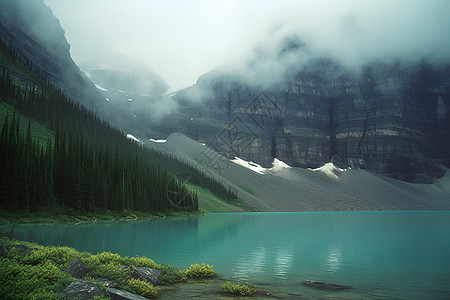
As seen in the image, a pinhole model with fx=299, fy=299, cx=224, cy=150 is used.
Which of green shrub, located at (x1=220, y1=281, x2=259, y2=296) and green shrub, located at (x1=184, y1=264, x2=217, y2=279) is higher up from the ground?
green shrub, located at (x1=220, y1=281, x2=259, y2=296)

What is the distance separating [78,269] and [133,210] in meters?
68.1

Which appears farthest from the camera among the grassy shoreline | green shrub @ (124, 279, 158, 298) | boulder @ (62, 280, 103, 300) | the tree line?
the tree line

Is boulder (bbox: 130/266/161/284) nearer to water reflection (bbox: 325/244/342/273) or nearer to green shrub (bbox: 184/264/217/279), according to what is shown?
green shrub (bbox: 184/264/217/279)

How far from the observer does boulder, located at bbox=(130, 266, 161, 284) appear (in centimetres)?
1412

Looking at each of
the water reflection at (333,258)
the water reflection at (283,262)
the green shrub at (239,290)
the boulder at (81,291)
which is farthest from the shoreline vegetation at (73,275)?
the water reflection at (333,258)

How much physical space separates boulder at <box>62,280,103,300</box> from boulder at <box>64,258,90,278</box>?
2.61 meters

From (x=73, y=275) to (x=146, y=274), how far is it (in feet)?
10.7

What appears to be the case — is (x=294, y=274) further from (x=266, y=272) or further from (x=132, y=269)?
(x=132, y=269)

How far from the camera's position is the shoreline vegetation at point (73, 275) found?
987 cm

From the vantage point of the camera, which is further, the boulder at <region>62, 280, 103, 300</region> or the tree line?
the tree line

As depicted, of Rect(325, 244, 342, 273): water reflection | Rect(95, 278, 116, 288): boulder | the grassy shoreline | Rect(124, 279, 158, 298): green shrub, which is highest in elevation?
Rect(95, 278, 116, 288): boulder

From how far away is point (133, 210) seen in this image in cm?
7800

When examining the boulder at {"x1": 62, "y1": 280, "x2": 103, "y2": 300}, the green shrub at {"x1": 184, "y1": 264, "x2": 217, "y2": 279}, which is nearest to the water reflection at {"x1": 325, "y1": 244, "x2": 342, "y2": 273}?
the green shrub at {"x1": 184, "y1": 264, "x2": 217, "y2": 279}

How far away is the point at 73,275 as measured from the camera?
1268 centimetres
